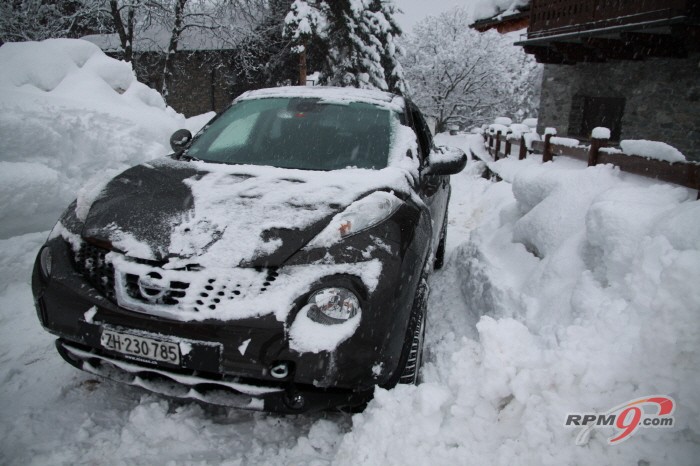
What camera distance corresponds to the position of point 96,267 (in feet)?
6.54

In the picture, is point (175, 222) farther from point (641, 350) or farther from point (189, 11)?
point (189, 11)

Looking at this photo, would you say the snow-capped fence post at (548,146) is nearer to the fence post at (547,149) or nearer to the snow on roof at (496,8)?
the fence post at (547,149)

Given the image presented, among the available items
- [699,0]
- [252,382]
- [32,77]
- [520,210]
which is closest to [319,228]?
Result: [252,382]

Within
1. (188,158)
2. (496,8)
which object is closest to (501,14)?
(496,8)

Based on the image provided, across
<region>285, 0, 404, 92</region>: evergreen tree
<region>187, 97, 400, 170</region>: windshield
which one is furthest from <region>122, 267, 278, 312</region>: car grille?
<region>285, 0, 404, 92</region>: evergreen tree

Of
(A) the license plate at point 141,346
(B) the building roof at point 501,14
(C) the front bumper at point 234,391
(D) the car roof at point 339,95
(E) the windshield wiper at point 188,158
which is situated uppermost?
(B) the building roof at point 501,14

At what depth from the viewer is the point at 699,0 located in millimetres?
7965

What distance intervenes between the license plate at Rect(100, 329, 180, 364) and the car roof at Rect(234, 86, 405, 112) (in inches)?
87.7

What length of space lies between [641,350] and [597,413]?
0.32 m

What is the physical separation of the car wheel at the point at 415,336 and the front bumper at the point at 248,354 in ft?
0.52

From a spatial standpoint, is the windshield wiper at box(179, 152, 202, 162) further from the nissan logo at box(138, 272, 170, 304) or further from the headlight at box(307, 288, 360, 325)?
the headlight at box(307, 288, 360, 325)

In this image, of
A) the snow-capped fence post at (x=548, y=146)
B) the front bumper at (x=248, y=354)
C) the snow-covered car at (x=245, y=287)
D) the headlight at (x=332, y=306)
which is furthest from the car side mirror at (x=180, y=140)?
the snow-capped fence post at (x=548, y=146)

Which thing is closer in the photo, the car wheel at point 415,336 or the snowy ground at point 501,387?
the snowy ground at point 501,387

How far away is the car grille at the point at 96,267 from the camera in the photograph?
1.94 m
